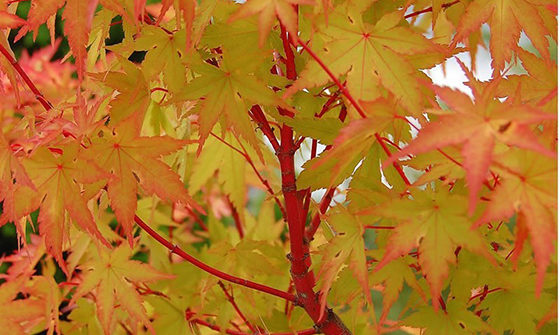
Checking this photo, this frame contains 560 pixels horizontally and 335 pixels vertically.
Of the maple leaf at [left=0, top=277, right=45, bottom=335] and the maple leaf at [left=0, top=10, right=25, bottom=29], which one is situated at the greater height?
the maple leaf at [left=0, top=10, right=25, bottom=29]

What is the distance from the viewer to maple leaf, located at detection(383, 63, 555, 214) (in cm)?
43

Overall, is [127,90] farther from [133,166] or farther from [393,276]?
[393,276]

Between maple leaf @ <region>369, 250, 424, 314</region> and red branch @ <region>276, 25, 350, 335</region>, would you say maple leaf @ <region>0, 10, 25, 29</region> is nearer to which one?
red branch @ <region>276, 25, 350, 335</region>

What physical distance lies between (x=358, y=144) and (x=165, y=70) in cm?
22

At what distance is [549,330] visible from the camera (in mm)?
708

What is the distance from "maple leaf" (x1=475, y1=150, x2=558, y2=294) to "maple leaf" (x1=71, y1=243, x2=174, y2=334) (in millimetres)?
392

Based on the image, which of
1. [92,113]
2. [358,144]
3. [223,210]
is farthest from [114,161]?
[223,210]

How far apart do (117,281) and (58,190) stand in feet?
0.62

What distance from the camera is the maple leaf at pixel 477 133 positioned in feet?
1.41

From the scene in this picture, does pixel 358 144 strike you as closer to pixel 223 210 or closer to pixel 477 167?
pixel 477 167

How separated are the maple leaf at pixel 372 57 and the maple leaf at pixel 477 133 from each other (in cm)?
9

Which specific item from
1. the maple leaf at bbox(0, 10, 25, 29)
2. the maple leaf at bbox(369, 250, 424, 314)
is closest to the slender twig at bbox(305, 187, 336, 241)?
the maple leaf at bbox(369, 250, 424, 314)

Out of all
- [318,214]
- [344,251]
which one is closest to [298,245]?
[318,214]

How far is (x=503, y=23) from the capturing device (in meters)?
0.60
